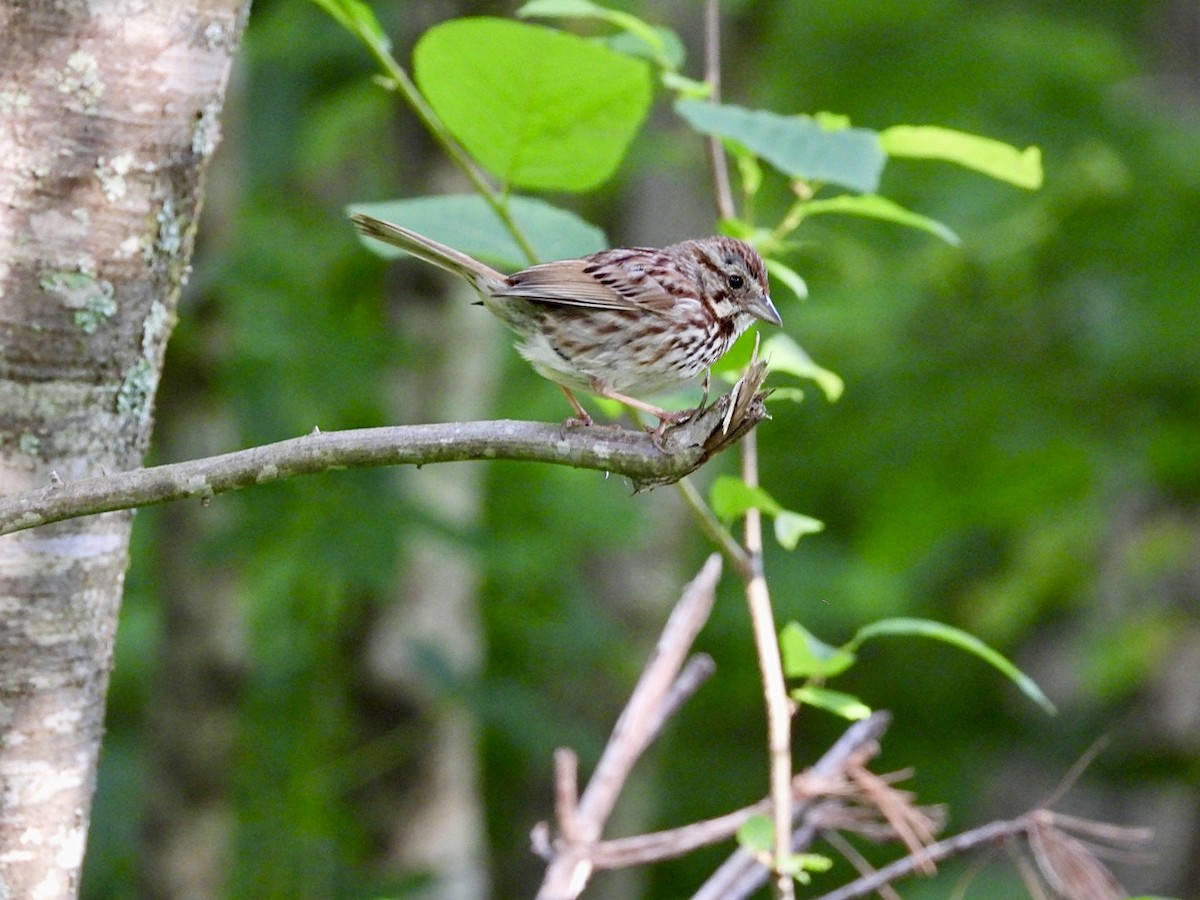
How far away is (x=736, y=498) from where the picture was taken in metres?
2.68

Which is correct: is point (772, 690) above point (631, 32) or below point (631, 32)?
below

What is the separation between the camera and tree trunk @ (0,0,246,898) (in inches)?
81.8

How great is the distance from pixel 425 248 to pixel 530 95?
42 cm

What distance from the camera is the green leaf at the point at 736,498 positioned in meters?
2.64

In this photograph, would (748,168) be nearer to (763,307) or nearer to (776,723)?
(763,307)

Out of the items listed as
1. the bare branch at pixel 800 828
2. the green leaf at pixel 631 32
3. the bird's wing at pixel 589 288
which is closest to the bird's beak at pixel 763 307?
the bird's wing at pixel 589 288

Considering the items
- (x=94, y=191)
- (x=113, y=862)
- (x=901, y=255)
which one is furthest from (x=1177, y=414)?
(x=94, y=191)

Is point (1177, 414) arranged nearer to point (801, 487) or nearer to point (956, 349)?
point (956, 349)

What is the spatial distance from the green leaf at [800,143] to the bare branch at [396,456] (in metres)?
0.76

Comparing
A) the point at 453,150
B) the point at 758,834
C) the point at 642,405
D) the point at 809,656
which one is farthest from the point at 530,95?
the point at 758,834

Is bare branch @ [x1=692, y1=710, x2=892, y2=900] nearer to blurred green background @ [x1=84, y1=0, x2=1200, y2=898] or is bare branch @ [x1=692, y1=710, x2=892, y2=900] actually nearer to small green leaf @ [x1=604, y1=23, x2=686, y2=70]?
small green leaf @ [x1=604, y1=23, x2=686, y2=70]

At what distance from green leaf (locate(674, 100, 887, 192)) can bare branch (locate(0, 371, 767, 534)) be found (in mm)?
759

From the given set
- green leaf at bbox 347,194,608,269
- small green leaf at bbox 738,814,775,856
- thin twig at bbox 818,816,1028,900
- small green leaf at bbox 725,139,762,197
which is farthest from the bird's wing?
thin twig at bbox 818,816,1028,900

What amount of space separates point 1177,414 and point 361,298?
4.75 metres
